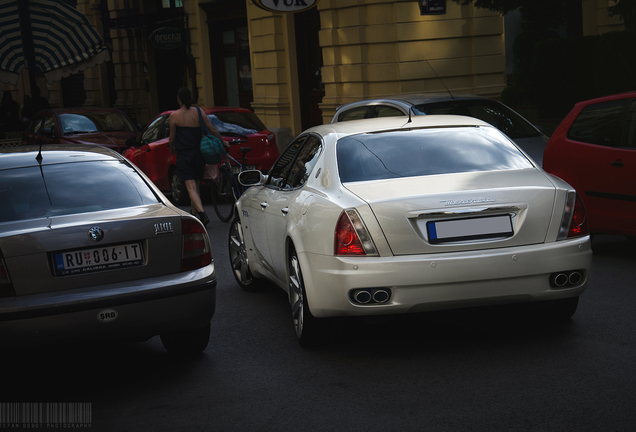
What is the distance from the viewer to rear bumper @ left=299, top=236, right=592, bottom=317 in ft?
16.1

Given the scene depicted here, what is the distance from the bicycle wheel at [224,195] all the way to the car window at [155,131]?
2.85 metres

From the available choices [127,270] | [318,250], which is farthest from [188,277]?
[318,250]

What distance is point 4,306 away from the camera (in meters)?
4.56

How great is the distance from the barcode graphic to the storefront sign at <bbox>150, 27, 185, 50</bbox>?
2177cm

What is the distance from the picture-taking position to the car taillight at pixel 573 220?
519 centimetres

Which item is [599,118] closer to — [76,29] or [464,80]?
[464,80]

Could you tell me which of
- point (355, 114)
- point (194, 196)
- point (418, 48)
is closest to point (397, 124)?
point (194, 196)

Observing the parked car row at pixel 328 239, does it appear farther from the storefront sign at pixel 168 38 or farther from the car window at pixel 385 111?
the storefront sign at pixel 168 38

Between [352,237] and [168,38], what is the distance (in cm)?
2166

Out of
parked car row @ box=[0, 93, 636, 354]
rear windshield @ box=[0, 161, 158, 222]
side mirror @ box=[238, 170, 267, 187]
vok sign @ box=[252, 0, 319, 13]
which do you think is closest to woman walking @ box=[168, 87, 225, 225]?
side mirror @ box=[238, 170, 267, 187]

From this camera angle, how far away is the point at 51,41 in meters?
24.1

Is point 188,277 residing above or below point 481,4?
below

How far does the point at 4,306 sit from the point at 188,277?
1023mm

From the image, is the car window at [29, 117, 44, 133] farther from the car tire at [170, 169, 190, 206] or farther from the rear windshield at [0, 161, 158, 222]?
the rear windshield at [0, 161, 158, 222]
